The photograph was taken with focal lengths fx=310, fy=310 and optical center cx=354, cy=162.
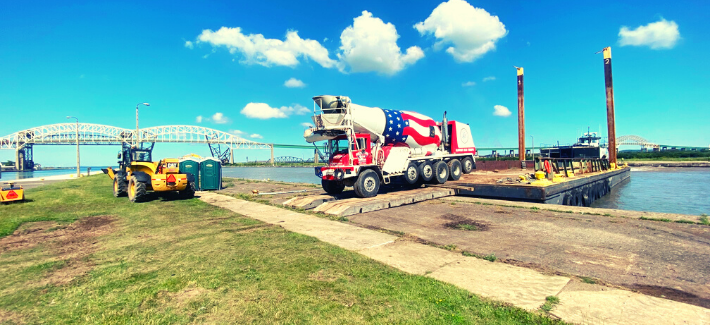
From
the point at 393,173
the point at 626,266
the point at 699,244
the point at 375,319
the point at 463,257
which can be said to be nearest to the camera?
the point at 375,319

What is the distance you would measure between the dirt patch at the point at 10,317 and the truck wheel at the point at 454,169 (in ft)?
52.8

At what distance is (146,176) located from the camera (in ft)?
45.9

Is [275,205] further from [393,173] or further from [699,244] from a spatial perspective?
[699,244]

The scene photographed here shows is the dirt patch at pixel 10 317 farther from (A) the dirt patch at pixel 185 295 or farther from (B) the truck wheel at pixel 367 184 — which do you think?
(B) the truck wheel at pixel 367 184

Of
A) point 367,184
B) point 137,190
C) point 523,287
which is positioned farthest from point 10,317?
point 137,190

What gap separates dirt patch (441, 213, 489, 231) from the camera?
802cm

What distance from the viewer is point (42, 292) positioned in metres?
4.02

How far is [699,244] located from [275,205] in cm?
1192

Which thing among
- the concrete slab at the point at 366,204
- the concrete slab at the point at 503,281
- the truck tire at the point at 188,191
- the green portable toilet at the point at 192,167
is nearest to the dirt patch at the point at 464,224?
the concrete slab at the point at 366,204

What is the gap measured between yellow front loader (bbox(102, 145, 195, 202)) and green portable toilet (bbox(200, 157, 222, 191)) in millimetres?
4497

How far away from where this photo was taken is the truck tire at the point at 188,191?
1502 cm

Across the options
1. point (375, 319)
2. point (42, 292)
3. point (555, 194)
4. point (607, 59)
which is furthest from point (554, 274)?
point (607, 59)

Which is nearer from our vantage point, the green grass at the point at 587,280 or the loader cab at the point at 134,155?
the green grass at the point at 587,280

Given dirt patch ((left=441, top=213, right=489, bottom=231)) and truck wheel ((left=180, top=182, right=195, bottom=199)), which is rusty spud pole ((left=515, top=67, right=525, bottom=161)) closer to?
dirt patch ((left=441, top=213, right=489, bottom=231))
